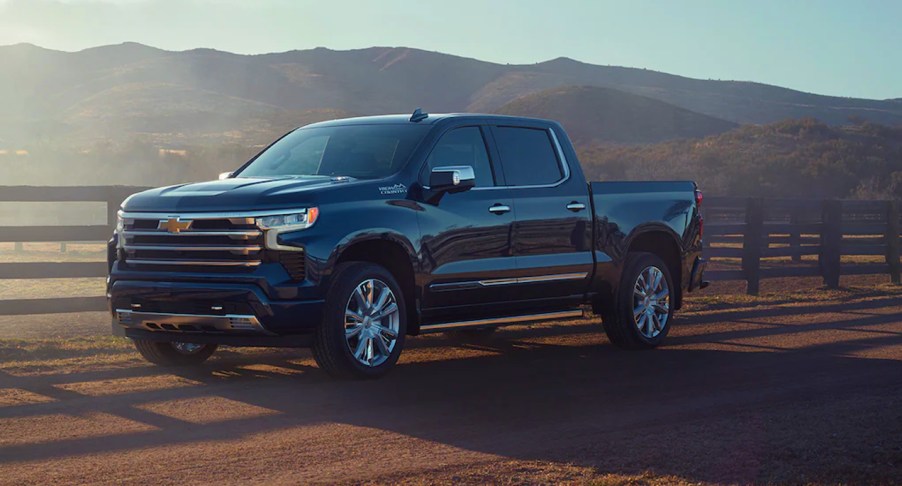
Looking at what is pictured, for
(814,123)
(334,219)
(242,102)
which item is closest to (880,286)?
(334,219)

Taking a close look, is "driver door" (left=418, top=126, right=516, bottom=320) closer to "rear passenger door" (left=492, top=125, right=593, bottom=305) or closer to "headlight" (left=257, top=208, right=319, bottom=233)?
"rear passenger door" (left=492, top=125, right=593, bottom=305)

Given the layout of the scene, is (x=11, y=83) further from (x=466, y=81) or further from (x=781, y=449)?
(x=781, y=449)

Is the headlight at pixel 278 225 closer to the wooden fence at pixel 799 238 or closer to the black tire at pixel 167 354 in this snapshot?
the black tire at pixel 167 354

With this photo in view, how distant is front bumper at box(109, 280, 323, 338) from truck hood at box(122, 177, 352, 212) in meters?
0.53

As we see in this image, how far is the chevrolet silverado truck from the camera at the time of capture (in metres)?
8.22

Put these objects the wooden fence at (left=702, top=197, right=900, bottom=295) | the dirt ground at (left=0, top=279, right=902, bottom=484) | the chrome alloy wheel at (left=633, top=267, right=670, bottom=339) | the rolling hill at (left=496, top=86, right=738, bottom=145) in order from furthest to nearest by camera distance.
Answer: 1. the rolling hill at (left=496, top=86, right=738, bottom=145)
2. the wooden fence at (left=702, top=197, right=900, bottom=295)
3. the chrome alloy wheel at (left=633, top=267, right=670, bottom=339)
4. the dirt ground at (left=0, top=279, right=902, bottom=484)

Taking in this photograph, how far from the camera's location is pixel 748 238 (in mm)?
18297

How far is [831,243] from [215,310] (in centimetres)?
1362

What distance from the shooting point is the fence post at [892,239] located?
20.8 metres

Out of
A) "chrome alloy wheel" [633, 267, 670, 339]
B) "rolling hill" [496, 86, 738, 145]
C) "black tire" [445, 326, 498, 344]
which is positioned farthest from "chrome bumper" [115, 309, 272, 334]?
"rolling hill" [496, 86, 738, 145]

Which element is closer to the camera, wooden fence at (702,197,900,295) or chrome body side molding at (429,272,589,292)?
Result: chrome body side molding at (429,272,589,292)

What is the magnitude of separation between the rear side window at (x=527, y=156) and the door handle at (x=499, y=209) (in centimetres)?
30

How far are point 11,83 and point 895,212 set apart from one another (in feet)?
475

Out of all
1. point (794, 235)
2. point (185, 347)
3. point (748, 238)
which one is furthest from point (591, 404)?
point (794, 235)
